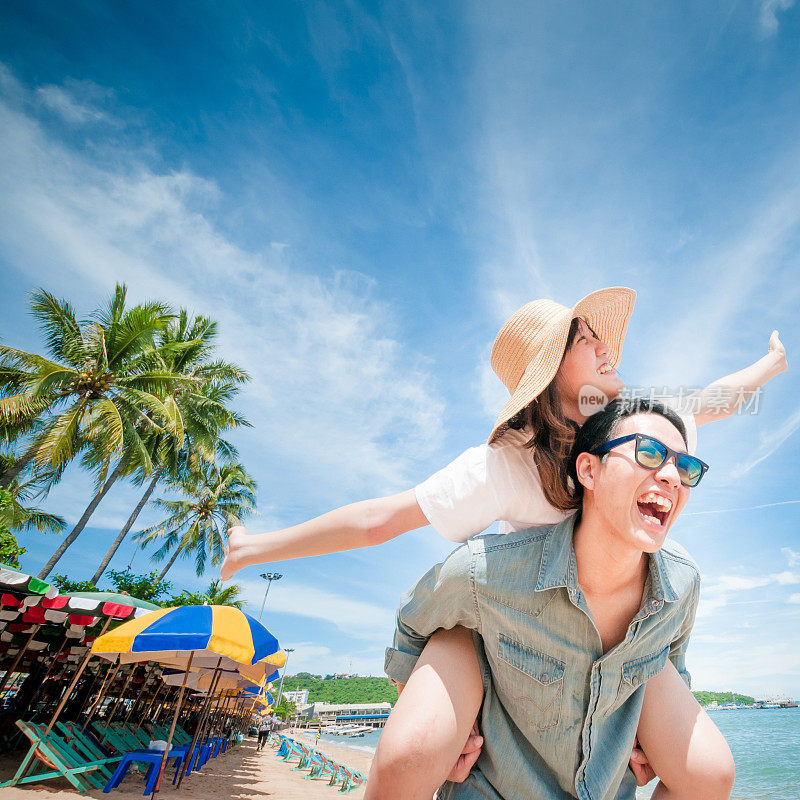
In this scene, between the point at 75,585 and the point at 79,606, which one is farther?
the point at 75,585

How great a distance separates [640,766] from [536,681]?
61 centimetres

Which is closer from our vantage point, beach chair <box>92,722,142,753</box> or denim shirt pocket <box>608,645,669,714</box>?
denim shirt pocket <box>608,645,669,714</box>

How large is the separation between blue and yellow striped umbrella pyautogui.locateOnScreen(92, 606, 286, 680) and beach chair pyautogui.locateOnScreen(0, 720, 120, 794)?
2.59 m

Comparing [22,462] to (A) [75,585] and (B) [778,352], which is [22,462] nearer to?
(A) [75,585]

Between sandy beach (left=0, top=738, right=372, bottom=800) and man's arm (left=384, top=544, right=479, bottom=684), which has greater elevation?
man's arm (left=384, top=544, right=479, bottom=684)

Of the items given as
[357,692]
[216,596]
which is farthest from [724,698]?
[216,596]

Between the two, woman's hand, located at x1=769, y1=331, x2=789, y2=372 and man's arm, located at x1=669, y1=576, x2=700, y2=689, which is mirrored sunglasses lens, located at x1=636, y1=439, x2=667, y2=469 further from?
woman's hand, located at x1=769, y1=331, x2=789, y2=372

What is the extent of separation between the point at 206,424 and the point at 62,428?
270 inches

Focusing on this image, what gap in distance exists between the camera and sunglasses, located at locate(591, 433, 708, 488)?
5.24 ft

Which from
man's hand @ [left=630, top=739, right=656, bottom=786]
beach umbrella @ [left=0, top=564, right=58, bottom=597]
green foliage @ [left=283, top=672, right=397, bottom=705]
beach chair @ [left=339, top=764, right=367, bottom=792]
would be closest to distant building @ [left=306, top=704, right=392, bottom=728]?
green foliage @ [left=283, top=672, right=397, bottom=705]

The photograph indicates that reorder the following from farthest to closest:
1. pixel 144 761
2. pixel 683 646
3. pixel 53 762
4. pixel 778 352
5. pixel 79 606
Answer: pixel 144 761 < pixel 53 762 < pixel 79 606 < pixel 778 352 < pixel 683 646

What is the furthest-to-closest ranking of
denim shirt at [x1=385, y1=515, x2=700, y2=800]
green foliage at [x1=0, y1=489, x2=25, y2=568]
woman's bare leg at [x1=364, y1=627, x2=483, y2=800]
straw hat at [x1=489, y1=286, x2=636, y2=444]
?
green foliage at [x1=0, y1=489, x2=25, y2=568]
straw hat at [x1=489, y1=286, x2=636, y2=444]
denim shirt at [x1=385, y1=515, x2=700, y2=800]
woman's bare leg at [x1=364, y1=627, x2=483, y2=800]

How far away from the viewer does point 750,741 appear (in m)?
39.1

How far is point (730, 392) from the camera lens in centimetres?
238
